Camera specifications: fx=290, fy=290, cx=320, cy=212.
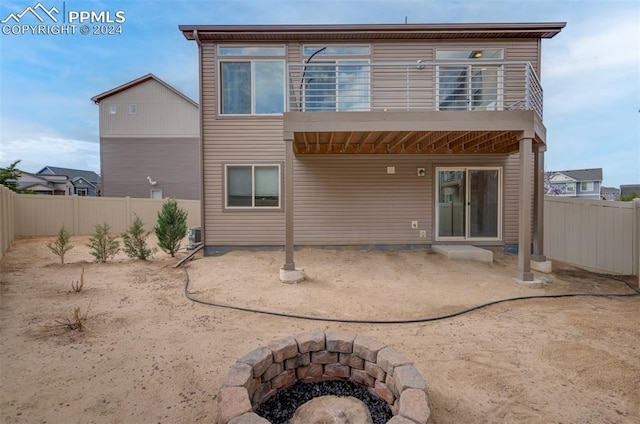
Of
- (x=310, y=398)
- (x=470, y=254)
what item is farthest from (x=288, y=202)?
(x=470, y=254)

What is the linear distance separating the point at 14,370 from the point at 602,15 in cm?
1200

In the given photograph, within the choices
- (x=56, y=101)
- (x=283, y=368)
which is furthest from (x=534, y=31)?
(x=56, y=101)

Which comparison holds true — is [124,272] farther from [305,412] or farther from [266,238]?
[305,412]

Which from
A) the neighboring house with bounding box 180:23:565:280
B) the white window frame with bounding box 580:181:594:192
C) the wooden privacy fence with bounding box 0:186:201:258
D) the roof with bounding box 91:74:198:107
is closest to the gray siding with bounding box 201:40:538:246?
the neighboring house with bounding box 180:23:565:280

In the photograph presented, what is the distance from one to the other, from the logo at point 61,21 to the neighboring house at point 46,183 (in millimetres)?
22999

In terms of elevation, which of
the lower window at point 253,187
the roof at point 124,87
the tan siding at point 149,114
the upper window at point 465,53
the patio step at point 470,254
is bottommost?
the patio step at point 470,254

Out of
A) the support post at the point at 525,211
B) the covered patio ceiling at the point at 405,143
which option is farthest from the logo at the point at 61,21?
the support post at the point at 525,211

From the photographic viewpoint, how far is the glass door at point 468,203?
7.29m

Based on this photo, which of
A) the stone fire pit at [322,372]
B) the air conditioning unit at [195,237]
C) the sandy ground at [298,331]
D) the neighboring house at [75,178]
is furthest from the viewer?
the neighboring house at [75,178]

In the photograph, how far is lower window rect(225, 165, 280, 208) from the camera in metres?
7.30

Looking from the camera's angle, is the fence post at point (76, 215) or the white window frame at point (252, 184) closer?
the white window frame at point (252, 184)

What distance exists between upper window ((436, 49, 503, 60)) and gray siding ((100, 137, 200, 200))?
1316 cm

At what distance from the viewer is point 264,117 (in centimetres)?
718

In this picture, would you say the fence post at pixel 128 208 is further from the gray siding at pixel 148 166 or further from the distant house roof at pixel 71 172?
the distant house roof at pixel 71 172
